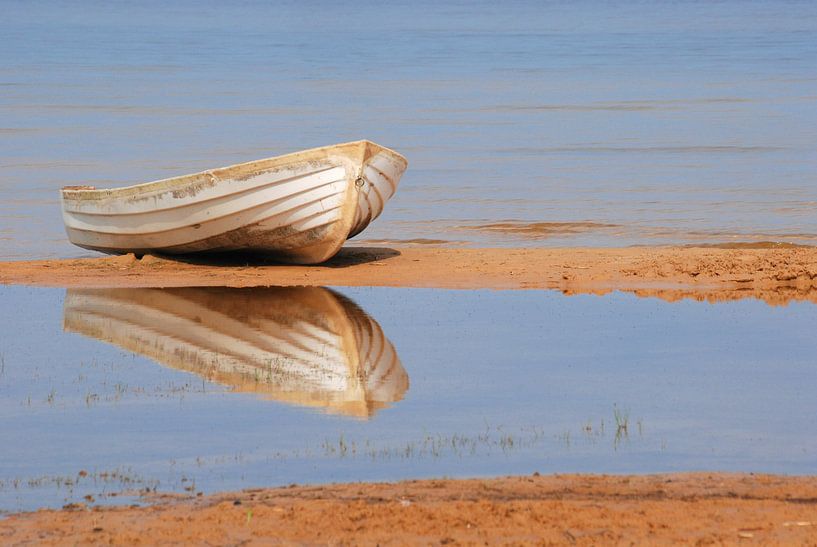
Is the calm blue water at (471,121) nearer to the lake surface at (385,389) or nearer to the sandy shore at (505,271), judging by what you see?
the sandy shore at (505,271)

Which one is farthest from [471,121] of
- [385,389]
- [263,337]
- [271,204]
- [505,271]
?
[385,389]

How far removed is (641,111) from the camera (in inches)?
1558

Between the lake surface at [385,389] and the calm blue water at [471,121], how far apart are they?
7.00 metres

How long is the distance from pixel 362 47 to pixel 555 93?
28612 millimetres

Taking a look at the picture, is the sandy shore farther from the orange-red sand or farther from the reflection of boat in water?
the orange-red sand

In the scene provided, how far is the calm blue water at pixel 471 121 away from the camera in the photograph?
23.2 m

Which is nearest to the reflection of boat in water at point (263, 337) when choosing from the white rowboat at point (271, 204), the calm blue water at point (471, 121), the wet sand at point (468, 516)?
the white rowboat at point (271, 204)

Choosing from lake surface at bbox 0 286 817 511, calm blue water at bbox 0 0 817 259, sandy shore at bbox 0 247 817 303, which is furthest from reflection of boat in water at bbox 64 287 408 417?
calm blue water at bbox 0 0 817 259

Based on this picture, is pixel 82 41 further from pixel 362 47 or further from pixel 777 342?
pixel 777 342

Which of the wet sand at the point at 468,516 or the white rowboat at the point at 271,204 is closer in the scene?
the wet sand at the point at 468,516

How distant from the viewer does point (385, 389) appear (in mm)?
10547

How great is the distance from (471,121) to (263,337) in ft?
81.2

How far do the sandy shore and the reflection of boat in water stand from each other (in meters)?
0.90

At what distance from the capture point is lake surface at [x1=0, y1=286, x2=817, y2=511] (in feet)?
28.3
